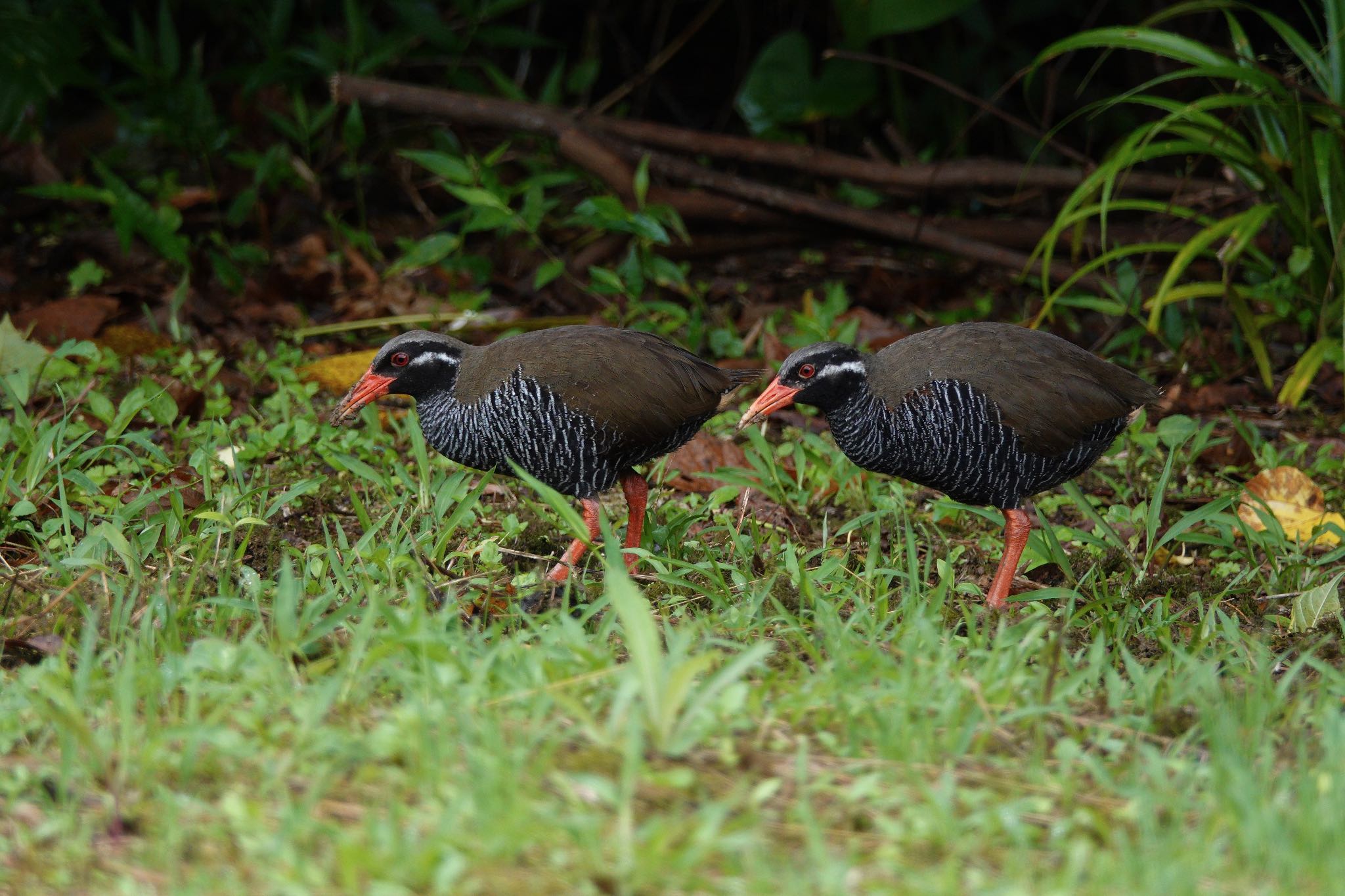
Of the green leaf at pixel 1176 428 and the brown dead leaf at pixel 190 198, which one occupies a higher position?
the brown dead leaf at pixel 190 198

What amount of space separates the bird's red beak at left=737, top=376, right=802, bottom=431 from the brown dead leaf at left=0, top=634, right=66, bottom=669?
2.23m

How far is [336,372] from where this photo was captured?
21.9 ft

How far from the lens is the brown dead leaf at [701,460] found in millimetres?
5855

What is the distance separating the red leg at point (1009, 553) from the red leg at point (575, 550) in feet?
4.40

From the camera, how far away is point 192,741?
2.94 meters

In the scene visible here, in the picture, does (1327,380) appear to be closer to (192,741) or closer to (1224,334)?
(1224,334)

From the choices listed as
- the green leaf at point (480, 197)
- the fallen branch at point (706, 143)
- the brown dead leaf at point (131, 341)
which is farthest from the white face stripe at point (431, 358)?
the fallen branch at point (706, 143)

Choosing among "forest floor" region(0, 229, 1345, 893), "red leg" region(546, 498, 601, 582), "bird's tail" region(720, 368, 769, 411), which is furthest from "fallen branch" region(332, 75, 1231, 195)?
"red leg" region(546, 498, 601, 582)

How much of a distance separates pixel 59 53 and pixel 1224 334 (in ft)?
21.5

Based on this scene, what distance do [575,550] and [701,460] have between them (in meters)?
1.20

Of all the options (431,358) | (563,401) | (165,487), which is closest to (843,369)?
(563,401)

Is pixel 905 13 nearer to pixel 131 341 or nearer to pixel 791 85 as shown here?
pixel 791 85

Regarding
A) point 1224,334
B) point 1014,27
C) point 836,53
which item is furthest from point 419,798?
point 1014,27

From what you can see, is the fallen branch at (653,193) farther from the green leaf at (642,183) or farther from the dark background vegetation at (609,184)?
the green leaf at (642,183)
